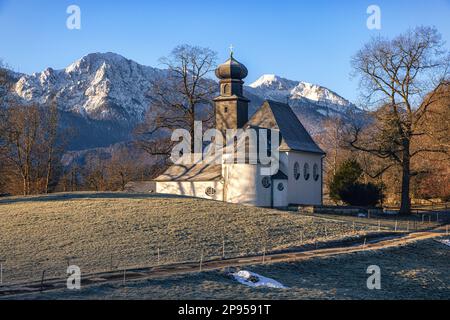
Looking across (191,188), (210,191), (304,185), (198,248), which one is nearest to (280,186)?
(304,185)

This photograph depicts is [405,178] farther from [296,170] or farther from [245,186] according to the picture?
[245,186]

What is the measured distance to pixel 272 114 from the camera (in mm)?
52344

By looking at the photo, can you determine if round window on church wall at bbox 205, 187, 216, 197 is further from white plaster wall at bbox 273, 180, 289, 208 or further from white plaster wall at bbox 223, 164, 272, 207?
white plaster wall at bbox 273, 180, 289, 208

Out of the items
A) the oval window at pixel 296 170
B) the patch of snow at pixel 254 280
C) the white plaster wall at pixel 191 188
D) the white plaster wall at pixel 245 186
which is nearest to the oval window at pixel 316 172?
the oval window at pixel 296 170

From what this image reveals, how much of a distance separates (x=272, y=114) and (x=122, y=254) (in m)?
28.6

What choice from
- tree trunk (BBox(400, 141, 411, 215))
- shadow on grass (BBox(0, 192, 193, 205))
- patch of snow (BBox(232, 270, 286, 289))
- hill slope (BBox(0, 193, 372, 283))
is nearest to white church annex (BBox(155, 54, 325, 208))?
shadow on grass (BBox(0, 192, 193, 205))

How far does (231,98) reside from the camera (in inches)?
2101

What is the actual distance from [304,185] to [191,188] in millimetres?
9841

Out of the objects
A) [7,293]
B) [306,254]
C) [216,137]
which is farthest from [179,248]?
[216,137]

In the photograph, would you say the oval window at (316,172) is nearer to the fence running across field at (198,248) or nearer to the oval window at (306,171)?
the oval window at (306,171)

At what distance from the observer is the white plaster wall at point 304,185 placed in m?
50.4

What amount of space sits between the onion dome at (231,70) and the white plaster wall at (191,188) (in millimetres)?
10439

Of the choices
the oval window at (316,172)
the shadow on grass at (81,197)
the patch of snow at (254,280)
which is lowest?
the patch of snow at (254,280)

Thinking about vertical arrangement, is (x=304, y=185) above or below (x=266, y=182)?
below
